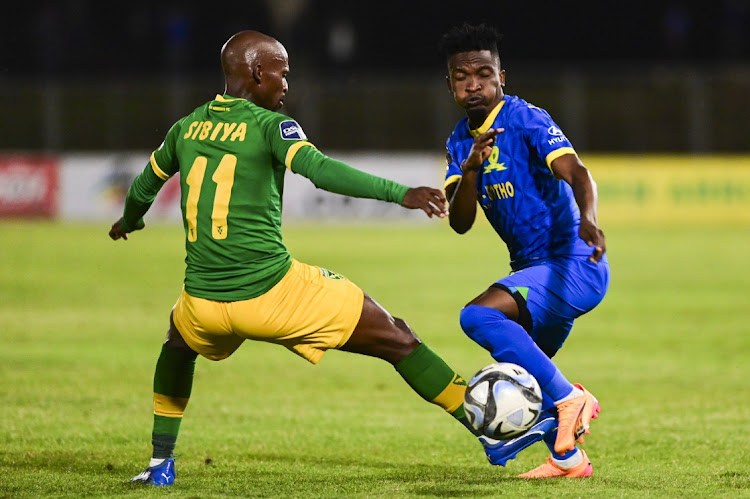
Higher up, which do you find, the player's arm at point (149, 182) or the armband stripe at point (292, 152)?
the armband stripe at point (292, 152)

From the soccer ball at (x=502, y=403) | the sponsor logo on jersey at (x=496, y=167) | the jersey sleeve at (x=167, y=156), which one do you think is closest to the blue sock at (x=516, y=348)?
the soccer ball at (x=502, y=403)

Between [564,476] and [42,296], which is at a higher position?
[564,476]

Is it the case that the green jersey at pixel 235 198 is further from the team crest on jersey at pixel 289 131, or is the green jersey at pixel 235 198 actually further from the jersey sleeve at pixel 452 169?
the jersey sleeve at pixel 452 169

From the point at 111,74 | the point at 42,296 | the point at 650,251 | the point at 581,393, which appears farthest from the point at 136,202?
the point at 111,74

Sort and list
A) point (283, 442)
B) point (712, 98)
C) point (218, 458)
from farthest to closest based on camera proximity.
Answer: point (712, 98) → point (283, 442) → point (218, 458)

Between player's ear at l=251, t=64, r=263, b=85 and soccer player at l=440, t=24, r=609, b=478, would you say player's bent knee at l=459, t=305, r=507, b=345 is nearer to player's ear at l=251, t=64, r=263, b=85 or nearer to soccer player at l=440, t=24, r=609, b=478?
soccer player at l=440, t=24, r=609, b=478

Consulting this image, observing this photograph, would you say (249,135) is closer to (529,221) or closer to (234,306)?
(234,306)

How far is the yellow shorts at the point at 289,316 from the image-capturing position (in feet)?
17.2

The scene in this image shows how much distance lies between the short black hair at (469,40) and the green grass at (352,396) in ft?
7.01

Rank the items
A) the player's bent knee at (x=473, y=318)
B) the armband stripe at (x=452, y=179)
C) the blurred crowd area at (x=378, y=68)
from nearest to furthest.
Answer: the player's bent knee at (x=473, y=318), the armband stripe at (x=452, y=179), the blurred crowd area at (x=378, y=68)

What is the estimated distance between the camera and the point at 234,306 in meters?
5.25

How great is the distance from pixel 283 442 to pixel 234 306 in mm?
1944

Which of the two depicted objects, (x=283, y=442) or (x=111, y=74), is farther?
(x=111, y=74)

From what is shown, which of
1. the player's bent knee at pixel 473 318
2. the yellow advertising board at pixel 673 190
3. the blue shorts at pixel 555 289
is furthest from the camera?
the yellow advertising board at pixel 673 190
